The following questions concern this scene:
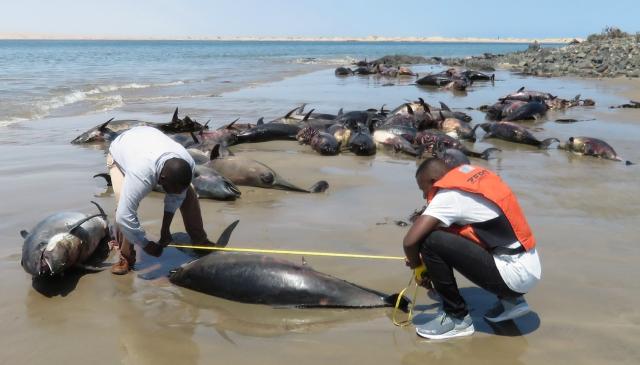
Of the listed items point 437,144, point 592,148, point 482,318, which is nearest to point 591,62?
point 592,148

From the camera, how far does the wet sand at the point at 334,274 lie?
321 centimetres

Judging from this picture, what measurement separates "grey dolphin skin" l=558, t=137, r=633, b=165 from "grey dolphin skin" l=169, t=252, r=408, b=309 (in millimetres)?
5788

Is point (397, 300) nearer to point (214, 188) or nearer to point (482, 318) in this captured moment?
point (482, 318)

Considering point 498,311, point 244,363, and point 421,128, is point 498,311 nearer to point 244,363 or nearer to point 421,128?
point 244,363

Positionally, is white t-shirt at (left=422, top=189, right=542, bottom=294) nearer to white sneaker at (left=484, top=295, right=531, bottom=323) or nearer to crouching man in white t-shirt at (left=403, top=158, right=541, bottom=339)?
crouching man in white t-shirt at (left=403, top=158, right=541, bottom=339)

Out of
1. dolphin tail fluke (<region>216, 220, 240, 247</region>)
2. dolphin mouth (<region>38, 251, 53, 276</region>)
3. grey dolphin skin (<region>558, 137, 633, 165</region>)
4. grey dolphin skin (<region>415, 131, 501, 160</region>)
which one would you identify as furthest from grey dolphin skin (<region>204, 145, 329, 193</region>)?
grey dolphin skin (<region>558, 137, 633, 165</region>)

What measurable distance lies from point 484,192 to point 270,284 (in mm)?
1590

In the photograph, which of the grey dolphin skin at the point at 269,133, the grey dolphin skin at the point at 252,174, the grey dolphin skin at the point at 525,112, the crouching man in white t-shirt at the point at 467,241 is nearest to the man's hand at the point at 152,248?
the crouching man in white t-shirt at the point at 467,241

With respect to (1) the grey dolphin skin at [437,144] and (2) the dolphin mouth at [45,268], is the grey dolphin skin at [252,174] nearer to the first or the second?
(1) the grey dolphin skin at [437,144]

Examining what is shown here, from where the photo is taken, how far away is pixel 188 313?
146 inches

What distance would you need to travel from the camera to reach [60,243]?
14.1 feet

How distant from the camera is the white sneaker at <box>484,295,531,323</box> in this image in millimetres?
3425

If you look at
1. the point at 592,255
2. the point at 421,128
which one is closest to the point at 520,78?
A: the point at 421,128

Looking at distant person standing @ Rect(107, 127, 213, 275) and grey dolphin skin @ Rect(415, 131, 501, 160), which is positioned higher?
distant person standing @ Rect(107, 127, 213, 275)
